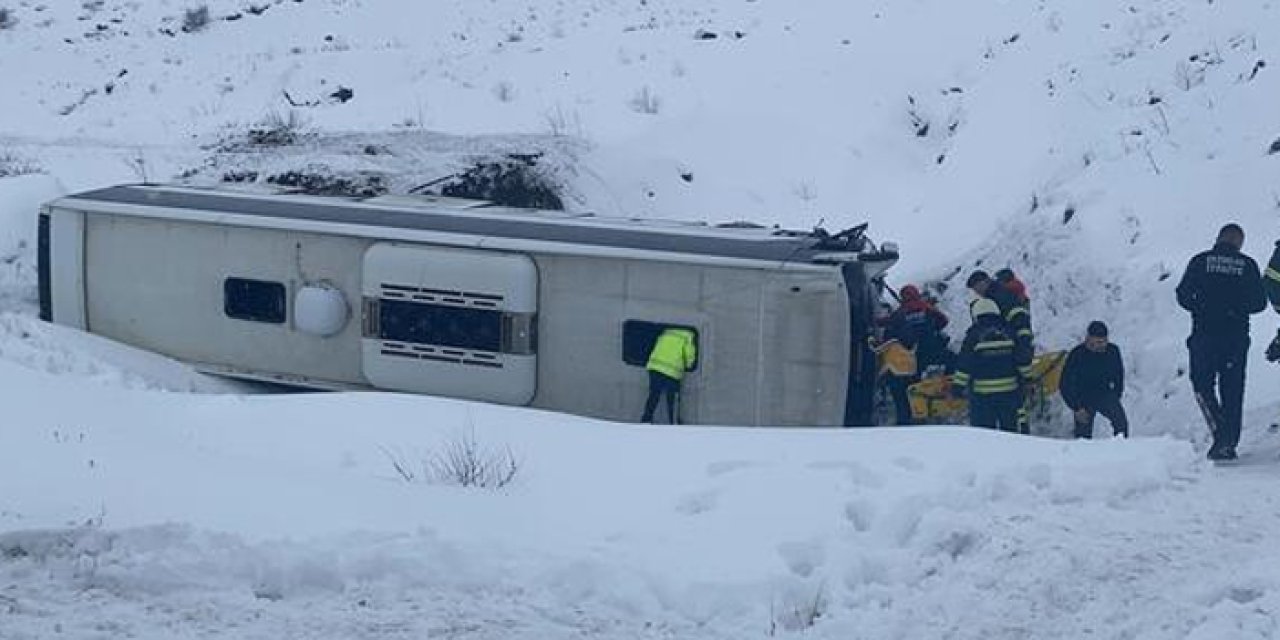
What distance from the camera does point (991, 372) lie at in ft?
43.1

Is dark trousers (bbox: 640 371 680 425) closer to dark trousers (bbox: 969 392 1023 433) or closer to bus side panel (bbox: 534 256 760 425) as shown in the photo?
bus side panel (bbox: 534 256 760 425)

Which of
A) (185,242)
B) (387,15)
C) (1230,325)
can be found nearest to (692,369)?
(1230,325)

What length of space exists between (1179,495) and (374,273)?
25.3 feet

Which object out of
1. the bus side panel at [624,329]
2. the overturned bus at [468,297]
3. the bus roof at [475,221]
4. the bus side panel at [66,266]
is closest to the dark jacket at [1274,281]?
the overturned bus at [468,297]

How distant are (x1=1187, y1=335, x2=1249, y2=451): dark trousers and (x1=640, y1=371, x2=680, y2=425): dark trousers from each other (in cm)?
390

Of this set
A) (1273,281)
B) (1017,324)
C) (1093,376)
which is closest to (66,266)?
(1017,324)

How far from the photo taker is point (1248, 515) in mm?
8172

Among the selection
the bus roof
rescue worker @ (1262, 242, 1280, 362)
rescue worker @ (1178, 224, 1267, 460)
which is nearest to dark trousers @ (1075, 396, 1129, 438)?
rescue worker @ (1178, 224, 1267, 460)

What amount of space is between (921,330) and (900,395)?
0.61 meters

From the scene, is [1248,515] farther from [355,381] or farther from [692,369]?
[355,381]

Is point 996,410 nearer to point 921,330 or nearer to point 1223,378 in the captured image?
point 921,330

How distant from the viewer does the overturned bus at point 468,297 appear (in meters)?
13.1

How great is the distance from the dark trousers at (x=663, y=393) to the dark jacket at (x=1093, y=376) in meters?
3.09

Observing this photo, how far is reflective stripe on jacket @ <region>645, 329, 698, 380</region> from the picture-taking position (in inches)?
512
